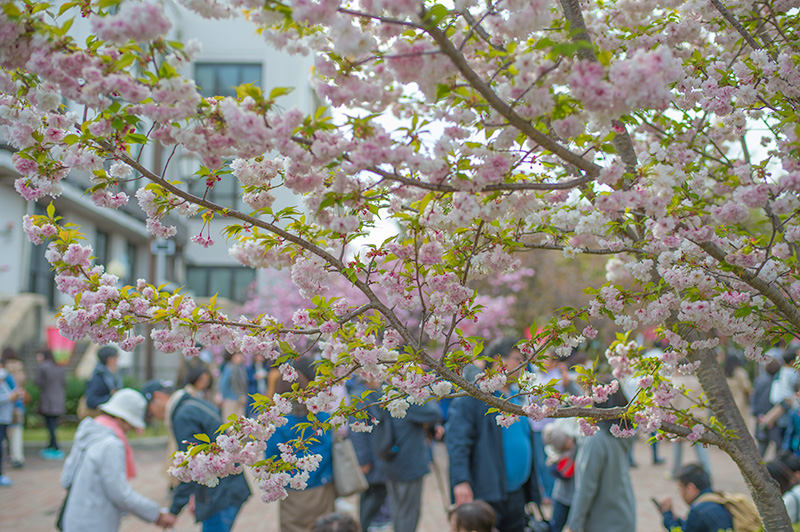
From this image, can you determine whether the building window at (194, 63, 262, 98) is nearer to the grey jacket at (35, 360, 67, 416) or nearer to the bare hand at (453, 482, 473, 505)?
the grey jacket at (35, 360, 67, 416)

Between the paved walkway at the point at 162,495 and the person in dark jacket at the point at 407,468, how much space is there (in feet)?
6.42

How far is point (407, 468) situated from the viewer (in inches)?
230

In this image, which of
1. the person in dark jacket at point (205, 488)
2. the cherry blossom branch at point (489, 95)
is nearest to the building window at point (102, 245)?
the person in dark jacket at point (205, 488)

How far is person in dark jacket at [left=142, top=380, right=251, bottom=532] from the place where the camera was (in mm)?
5160

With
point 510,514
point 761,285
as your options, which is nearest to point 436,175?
point 761,285

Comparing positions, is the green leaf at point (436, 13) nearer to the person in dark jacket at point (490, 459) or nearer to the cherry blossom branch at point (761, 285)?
the cherry blossom branch at point (761, 285)

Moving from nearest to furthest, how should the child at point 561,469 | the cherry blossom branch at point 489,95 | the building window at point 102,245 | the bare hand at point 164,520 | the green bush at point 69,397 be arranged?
1. the cherry blossom branch at point 489,95
2. the bare hand at point 164,520
3. the child at point 561,469
4. the green bush at point 69,397
5. the building window at point 102,245

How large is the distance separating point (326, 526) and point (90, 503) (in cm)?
165

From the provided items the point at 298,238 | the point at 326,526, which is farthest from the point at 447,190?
the point at 326,526

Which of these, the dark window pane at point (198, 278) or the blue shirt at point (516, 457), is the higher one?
the dark window pane at point (198, 278)

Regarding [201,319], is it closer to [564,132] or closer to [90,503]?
[564,132]

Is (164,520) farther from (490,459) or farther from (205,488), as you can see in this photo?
(490,459)

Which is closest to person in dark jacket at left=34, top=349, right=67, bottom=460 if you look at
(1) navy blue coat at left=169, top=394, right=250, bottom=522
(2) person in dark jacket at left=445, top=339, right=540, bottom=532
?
(1) navy blue coat at left=169, top=394, right=250, bottom=522

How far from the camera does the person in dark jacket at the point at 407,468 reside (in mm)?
5852
